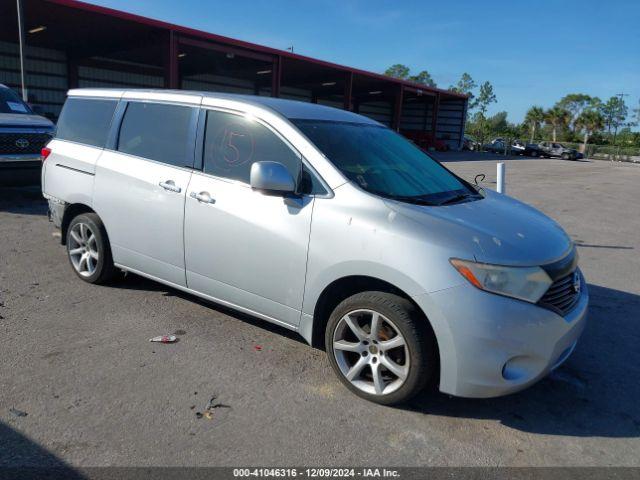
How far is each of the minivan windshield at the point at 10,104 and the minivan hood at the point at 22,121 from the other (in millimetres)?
232

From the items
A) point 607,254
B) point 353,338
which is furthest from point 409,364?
point 607,254

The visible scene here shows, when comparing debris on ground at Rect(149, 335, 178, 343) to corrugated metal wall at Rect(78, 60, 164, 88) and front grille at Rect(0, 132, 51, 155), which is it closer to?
front grille at Rect(0, 132, 51, 155)

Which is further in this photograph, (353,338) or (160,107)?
(160,107)

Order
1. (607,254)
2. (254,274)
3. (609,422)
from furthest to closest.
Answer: (607,254), (254,274), (609,422)

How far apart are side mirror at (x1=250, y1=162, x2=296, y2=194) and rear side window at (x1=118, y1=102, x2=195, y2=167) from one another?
96cm

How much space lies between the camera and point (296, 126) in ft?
11.8

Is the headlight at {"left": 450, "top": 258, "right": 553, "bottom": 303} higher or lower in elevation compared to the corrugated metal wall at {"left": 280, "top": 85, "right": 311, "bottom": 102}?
lower

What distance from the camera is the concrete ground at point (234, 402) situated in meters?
2.68

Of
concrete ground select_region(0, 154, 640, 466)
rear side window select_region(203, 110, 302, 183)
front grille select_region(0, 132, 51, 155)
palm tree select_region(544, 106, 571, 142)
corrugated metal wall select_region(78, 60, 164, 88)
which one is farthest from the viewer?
palm tree select_region(544, 106, 571, 142)

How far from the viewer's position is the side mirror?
3260 millimetres

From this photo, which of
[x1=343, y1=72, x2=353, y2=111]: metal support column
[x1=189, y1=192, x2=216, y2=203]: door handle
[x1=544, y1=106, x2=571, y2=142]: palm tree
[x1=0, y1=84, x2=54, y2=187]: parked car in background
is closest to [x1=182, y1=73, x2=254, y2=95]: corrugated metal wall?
[x1=343, y1=72, x2=353, y2=111]: metal support column

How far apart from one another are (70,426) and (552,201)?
510 inches

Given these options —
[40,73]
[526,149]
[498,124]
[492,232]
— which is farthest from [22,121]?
[498,124]

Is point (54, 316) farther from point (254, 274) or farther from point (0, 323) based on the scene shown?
point (254, 274)
